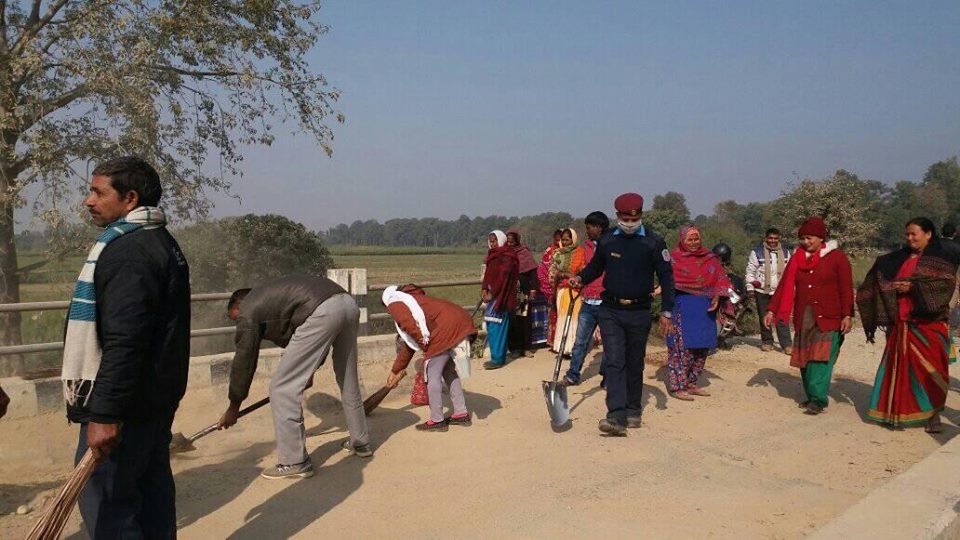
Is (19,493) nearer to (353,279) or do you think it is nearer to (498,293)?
(353,279)

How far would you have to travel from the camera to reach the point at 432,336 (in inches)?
203

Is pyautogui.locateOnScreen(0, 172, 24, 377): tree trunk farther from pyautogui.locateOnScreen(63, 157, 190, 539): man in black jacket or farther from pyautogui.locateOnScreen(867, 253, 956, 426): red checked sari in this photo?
pyautogui.locateOnScreen(867, 253, 956, 426): red checked sari

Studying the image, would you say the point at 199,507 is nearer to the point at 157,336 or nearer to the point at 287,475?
the point at 287,475

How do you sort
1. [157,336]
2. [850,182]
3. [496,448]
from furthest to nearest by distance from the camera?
[850,182] < [496,448] < [157,336]

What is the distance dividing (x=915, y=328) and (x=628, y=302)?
7.76ft

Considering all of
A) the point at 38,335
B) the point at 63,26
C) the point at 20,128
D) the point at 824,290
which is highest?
the point at 63,26

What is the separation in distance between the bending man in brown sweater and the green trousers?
3026mm

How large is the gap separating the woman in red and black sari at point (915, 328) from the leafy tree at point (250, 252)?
26.3ft

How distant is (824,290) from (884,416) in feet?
3.62

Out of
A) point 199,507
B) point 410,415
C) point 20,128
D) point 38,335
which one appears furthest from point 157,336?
point 38,335

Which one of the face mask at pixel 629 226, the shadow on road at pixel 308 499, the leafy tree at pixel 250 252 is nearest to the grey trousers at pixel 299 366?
the shadow on road at pixel 308 499

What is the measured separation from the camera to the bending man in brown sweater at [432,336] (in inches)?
201

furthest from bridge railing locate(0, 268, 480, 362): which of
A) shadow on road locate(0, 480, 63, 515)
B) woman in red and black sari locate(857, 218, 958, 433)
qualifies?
woman in red and black sari locate(857, 218, 958, 433)

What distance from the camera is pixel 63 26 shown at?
8094 millimetres
